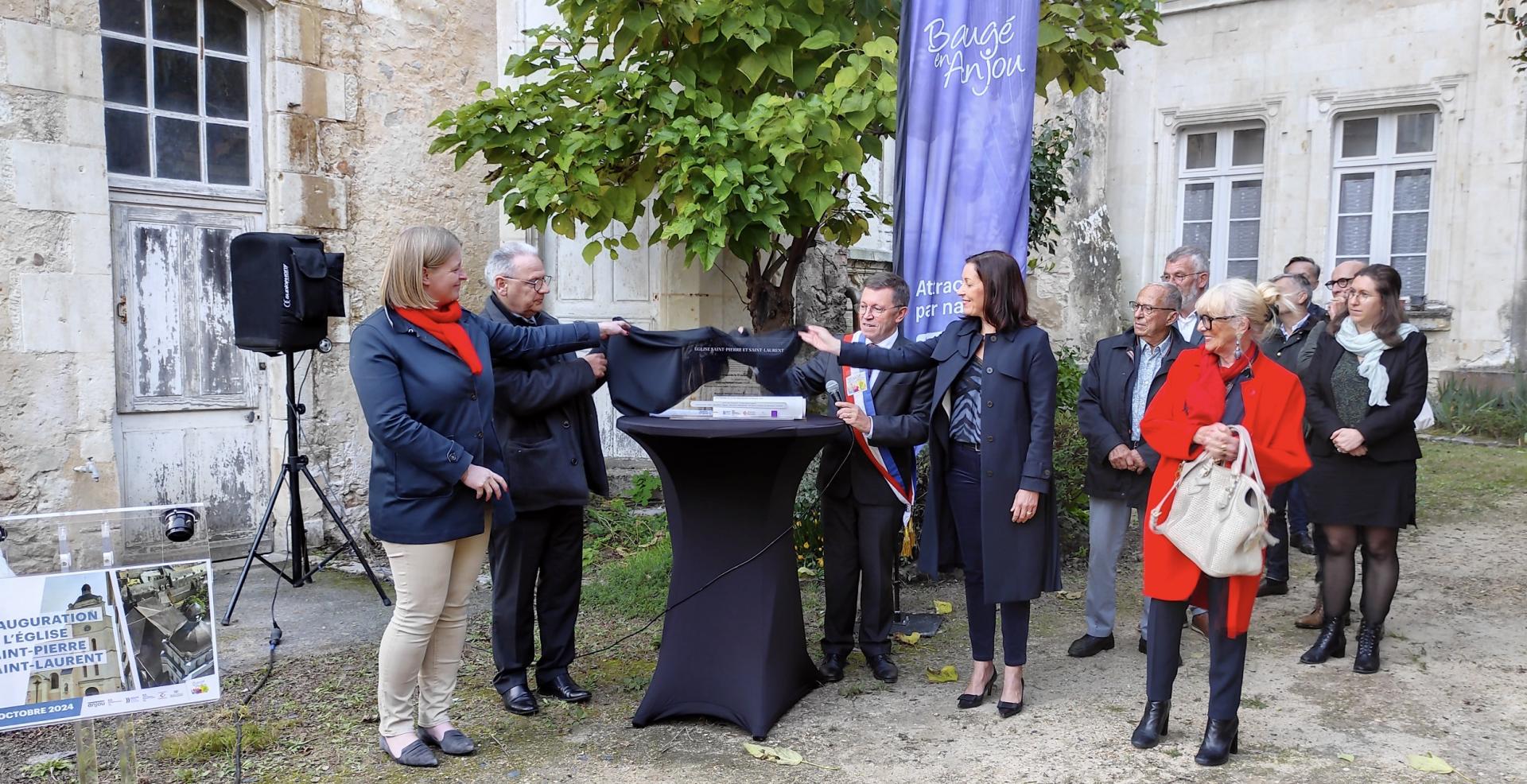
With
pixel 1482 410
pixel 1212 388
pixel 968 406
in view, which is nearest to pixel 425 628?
pixel 968 406

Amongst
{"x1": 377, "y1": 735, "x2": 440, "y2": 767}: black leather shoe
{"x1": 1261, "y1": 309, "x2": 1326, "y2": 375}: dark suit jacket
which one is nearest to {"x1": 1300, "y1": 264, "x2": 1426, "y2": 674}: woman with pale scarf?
{"x1": 1261, "y1": 309, "x2": 1326, "y2": 375}: dark suit jacket

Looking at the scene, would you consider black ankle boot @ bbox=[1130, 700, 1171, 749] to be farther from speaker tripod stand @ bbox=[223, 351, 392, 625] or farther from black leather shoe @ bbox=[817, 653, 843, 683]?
speaker tripod stand @ bbox=[223, 351, 392, 625]

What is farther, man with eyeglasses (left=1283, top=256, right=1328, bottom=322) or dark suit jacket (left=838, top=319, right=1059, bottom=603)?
man with eyeglasses (left=1283, top=256, right=1328, bottom=322)

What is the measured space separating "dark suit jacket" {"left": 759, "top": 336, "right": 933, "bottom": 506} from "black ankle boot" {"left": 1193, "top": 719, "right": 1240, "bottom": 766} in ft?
4.81

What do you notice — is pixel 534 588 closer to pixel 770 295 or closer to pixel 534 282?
pixel 534 282

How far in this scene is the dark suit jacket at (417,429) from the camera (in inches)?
142

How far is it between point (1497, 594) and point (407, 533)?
18.7ft

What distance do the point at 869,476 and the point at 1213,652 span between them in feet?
4.81

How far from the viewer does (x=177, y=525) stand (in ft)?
10.8

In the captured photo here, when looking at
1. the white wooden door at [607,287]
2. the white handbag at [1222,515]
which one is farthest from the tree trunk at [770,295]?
the white handbag at [1222,515]

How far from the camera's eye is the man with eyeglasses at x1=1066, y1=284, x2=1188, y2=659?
4.91m

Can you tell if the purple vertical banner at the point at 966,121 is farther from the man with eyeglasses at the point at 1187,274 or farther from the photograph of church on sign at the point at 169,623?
the photograph of church on sign at the point at 169,623

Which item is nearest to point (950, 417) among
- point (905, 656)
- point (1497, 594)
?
point (905, 656)

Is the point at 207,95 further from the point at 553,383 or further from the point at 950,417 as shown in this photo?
the point at 950,417
